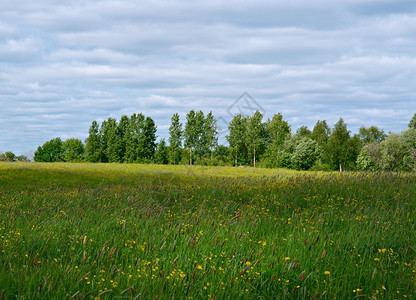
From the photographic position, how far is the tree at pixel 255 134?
201ft

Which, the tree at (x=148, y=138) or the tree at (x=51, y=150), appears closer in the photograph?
the tree at (x=148, y=138)

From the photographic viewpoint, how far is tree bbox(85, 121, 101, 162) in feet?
220

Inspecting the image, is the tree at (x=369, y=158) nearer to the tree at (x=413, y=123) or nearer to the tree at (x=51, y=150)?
the tree at (x=413, y=123)

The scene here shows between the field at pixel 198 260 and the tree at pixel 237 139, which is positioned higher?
the tree at pixel 237 139

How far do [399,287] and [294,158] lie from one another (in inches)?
2277

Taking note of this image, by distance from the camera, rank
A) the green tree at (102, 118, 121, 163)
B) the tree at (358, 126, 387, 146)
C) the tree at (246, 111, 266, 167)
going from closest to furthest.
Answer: the tree at (246, 111, 266, 167)
the green tree at (102, 118, 121, 163)
the tree at (358, 126, 387, 146)

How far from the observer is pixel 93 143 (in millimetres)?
67625

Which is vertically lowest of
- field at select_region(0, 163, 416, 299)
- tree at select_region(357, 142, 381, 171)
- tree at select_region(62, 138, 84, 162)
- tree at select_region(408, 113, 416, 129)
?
field at select_region(0, 163, 416, 299)

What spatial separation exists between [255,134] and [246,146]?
8.91 feet

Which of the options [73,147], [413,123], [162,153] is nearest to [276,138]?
[162,153]

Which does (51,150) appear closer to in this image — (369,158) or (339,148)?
(339,148)

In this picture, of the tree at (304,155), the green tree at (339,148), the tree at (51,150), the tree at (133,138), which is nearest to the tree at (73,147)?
the tree at (51,150)

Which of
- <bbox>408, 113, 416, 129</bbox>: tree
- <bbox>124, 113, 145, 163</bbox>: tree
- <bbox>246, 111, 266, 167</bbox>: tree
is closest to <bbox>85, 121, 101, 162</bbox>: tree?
<bbox>124, 113, 145, 163</bbox>: tree

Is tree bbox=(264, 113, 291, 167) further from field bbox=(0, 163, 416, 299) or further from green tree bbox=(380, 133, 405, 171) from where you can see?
field bbox=(0, 163, 416, 299)
